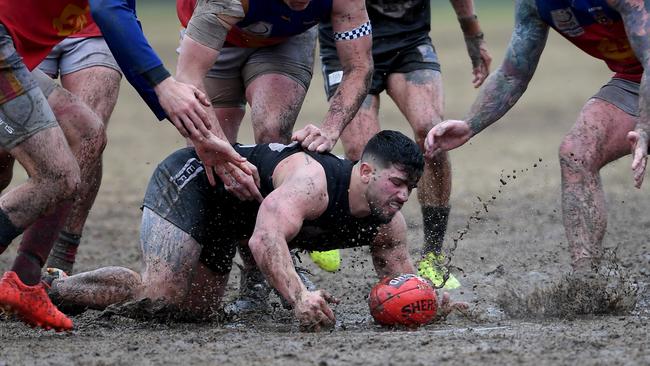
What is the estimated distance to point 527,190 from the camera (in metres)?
12.7

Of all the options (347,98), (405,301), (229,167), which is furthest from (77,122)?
(405,301)

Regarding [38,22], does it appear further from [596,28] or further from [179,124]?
[596,28]

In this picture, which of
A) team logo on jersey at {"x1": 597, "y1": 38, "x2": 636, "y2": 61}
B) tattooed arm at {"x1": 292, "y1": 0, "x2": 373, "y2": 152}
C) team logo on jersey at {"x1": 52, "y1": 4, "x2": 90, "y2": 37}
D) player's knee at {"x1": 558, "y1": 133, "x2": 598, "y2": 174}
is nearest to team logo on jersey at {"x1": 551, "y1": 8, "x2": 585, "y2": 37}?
team logo on jersey at {"x1": 597, "y1": 38, "x2": 636, "y2": 61}

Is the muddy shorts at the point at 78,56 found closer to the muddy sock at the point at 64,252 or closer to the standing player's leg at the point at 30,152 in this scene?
the muddy sock at the point at 64,252

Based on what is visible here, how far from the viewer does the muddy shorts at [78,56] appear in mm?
7801

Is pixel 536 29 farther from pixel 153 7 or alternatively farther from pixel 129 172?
pixel 153 7

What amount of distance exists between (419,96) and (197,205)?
88.0 inches

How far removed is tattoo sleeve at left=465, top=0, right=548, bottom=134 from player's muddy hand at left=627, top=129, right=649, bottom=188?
1314 millimetres

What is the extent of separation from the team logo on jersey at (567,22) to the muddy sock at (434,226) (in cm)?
173

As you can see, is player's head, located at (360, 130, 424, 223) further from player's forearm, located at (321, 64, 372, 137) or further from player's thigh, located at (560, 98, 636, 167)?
player's thigh, located at (560, 98, 636, 167)

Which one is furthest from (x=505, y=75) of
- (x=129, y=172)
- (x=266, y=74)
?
(x=129, y=172)

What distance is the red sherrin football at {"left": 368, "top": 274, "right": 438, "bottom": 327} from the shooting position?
20.3ft

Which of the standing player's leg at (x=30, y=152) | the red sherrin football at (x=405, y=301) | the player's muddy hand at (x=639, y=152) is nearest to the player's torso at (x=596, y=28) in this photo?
the player's muddy hand at (x=639, y=152)

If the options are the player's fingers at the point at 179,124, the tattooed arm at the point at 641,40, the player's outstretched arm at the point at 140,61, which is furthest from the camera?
the tattooed arm at the point at 641,40
